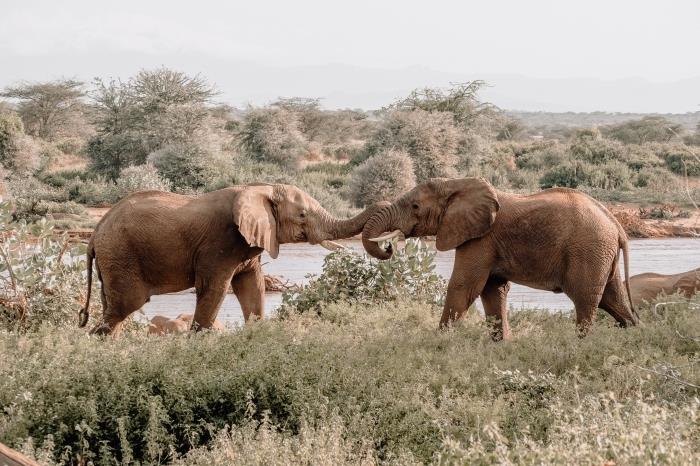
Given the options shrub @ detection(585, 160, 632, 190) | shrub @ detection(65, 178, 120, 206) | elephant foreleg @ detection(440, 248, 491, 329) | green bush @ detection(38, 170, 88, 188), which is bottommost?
green bush @ detection(38, 170, 88, 188)

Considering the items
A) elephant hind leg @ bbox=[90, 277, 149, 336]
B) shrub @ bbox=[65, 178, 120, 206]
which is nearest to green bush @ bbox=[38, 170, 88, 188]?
shrub @ bbox=[65, 178, 120, 206]

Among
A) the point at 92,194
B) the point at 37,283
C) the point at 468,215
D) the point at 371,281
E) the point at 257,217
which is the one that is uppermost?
the point at 468,215

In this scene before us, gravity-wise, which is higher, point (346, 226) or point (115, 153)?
point (346, 226)

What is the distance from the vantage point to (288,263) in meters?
19.2

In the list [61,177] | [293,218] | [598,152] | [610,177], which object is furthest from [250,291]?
[598,152]

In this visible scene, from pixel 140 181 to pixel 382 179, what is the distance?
20.1ft

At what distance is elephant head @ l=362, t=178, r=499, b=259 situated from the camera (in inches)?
382

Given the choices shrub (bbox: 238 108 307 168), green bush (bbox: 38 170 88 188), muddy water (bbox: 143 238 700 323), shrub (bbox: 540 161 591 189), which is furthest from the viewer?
shrub (bbox: 238 108 307 168)

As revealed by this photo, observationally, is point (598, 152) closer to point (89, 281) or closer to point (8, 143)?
point (8, 143)

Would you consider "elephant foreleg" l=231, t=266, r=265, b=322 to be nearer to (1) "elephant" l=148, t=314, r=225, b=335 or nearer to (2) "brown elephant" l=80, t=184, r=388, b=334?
(2) "brown elephant" l=80, t=184, r=388, b=334

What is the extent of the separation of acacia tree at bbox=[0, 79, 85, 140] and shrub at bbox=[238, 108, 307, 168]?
17248 millimetres

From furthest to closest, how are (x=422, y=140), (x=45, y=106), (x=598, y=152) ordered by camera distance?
(x=45, y=106) < (x=598, y=152) < (x=422, y=140)

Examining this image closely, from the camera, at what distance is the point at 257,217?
9531 millimetres

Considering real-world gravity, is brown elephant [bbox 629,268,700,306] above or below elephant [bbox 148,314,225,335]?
above
